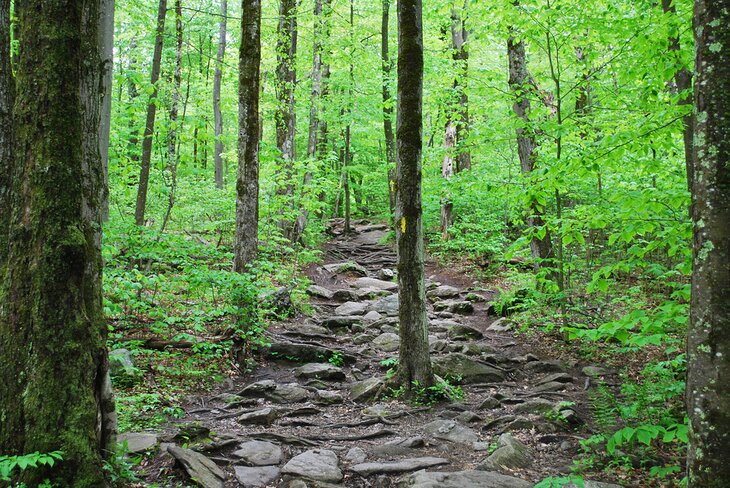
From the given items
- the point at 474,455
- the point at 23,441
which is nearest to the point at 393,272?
the point at 474,455

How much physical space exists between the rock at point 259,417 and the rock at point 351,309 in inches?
250

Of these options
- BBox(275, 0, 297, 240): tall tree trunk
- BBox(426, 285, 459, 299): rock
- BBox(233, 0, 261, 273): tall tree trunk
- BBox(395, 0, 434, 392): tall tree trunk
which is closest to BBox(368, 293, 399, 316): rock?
BBox(426, 285, 459, 299): rock

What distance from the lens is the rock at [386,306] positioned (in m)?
12.8

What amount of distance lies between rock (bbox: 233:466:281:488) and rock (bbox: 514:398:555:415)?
10.9 ft

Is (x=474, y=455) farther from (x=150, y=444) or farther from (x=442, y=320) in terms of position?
(x=442, y=320)

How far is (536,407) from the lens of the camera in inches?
249

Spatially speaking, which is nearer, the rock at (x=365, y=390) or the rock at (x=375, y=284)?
the rock at (x=365, y=390)

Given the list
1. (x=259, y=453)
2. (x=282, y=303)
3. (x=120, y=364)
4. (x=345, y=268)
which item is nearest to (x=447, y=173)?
(x=345, y=268)

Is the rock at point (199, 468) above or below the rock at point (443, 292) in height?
below

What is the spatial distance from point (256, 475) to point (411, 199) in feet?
13.4

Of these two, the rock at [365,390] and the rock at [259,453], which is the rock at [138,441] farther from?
the rock at [365,390]

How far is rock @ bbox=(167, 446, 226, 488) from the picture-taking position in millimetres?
4219

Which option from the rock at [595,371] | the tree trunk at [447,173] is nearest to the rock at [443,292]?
the tree trunk at [447,173]

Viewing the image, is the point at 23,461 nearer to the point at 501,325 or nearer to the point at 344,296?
the point at 501,325
